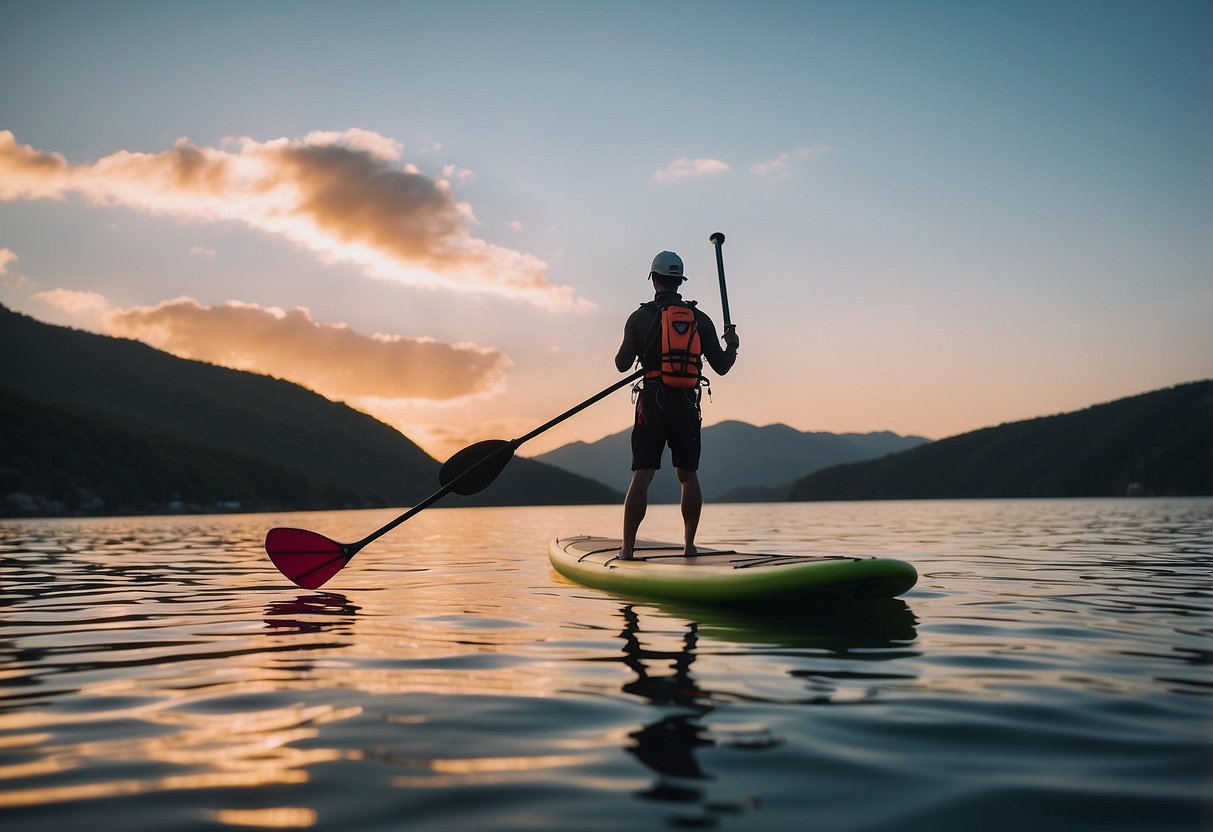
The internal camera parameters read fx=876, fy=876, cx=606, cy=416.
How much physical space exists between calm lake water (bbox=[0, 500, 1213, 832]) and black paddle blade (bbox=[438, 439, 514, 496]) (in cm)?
237

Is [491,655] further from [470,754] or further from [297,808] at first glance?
[297,808]

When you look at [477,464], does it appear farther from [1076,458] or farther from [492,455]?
[1076,458]

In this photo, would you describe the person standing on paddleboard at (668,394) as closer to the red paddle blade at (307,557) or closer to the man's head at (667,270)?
the man's head at (667,270)

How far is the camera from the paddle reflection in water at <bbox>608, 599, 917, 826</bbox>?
2791 mm

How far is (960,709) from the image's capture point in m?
3.75

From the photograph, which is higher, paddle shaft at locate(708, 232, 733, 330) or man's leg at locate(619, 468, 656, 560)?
paddle shaft at locate(708, 232, 733, 330)

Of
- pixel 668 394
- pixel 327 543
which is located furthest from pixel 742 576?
pixel 327 543

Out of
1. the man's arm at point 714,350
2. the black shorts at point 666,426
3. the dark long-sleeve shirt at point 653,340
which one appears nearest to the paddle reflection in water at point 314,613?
the black shorts at point 666,426

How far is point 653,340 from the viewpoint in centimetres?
869

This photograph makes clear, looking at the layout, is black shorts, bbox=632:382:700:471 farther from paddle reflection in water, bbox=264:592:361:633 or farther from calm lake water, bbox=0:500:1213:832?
paddle reflection in water, bbox=264:592:361:633

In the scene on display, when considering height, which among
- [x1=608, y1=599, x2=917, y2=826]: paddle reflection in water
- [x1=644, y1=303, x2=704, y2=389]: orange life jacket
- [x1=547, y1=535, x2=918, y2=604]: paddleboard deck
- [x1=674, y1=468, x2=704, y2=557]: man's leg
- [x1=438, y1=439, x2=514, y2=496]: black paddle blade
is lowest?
[x1=608, y1=599, x2=917, y2=826]: paddle reflection in water

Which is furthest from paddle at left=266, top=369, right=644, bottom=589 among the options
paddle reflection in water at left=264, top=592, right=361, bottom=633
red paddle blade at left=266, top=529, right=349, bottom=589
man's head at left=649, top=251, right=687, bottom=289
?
man's head at left=649, top=251, right=687, bottom=289

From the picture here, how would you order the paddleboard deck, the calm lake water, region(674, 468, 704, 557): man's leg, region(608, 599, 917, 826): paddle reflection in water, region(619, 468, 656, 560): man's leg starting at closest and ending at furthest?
the calm lake water, region(608, 599, 917, 826): paddle reflection in water, the paddleboard deck, region(619, 468, 656, 560): man's leg, region(674, 468, 704, 557): man's leg

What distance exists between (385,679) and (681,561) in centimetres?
401
